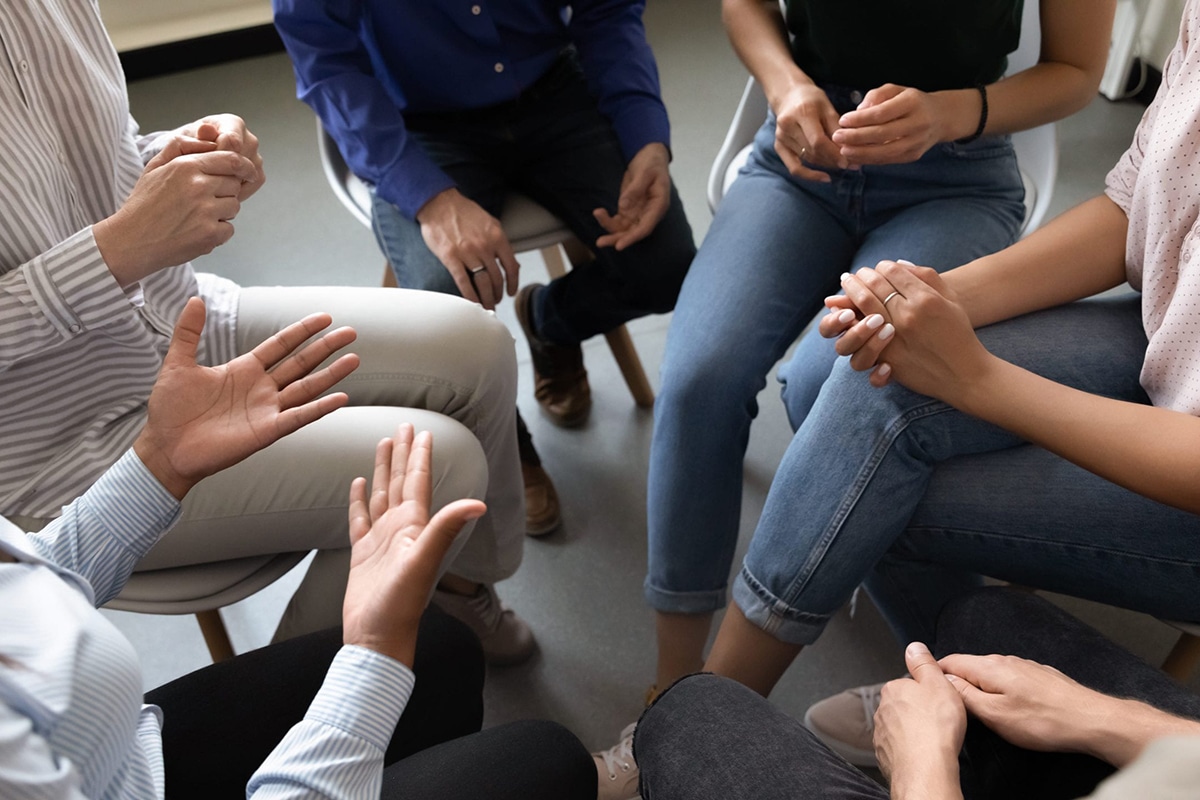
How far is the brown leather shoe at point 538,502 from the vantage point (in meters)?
1.61

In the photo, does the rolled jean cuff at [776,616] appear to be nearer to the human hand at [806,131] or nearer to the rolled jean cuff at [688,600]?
the rolled jean cuff at [688,600]

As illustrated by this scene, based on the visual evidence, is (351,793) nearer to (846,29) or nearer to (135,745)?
(135,745)

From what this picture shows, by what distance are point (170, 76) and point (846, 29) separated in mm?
2538

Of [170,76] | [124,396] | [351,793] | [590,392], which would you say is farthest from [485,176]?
[170,76]

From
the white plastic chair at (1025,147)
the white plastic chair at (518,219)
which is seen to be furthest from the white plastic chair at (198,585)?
the white plastic chair at (1025,147)

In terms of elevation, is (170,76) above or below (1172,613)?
below

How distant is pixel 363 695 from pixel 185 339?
0.41 m

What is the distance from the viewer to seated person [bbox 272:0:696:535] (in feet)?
4.54

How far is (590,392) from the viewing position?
184 centimetres

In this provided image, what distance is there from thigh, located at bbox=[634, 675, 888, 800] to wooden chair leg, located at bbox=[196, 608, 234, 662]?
57cm

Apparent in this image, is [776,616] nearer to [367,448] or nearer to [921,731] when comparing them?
[921,731]

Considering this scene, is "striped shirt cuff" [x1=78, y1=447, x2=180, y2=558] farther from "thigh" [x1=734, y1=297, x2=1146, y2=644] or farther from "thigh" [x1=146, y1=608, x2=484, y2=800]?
"thigh" [x1=734, y1=297, x2=1146, y2=644]


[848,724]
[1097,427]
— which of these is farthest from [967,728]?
[848,724]

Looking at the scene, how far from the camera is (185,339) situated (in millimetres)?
935
